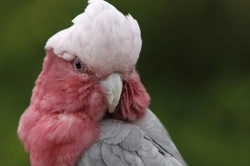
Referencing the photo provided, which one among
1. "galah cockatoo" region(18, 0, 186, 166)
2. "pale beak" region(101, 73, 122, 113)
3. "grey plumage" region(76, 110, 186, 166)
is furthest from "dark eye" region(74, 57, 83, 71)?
"grey plumage" region(76, 110, 186, 166)

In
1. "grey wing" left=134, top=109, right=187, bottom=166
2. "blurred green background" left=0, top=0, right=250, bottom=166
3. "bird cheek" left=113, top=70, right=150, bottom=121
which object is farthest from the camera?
"blurred green background" left=0, top=0, right=250, bottom=166

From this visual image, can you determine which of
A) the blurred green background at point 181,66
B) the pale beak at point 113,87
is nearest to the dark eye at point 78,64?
the pale beak at point 113,87

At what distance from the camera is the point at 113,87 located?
170 centimetres

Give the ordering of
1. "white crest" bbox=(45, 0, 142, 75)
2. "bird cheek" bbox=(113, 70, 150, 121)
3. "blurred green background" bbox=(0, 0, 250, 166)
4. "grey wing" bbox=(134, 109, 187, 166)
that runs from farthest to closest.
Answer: "blurred green background" bbox=(0, 0, 250, 166)
"grey wing" bbox=(134, 109, 187, 166)
"bird cheek" bbox=(113, 70, 150, 121)
"white crest" bbox=(45, 0, 142, 75)

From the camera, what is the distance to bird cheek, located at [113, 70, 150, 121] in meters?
1.78

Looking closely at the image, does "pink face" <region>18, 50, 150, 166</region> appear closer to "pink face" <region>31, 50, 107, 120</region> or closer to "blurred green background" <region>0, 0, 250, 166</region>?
"pink face" <region>31, 50, 107, 120</region>

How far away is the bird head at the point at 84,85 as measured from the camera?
1.66m

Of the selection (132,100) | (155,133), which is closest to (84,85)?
(132,100)

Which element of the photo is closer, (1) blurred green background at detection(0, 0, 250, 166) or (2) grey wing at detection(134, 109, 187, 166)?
(2) grey wing at detection(134, 109, 187, 166)

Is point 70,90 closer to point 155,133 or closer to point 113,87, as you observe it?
point 113,87

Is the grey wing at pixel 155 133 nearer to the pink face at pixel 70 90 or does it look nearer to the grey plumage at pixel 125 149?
the grey plumage at pixel 125 149

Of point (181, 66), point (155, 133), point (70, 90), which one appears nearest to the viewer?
point (70, 90)

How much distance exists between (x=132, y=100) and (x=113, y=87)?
13 centimetres

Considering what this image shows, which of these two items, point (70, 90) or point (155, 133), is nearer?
point (70, 90)
